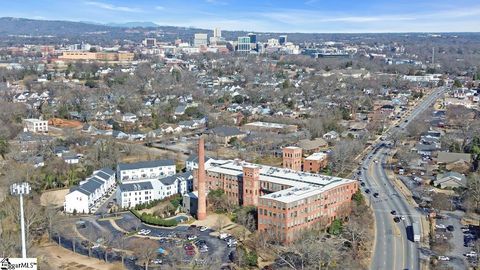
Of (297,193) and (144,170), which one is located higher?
(297,193)

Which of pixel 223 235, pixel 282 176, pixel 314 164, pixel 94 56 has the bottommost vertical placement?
pixel 223 235

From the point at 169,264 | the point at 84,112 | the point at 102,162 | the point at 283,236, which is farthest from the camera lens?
the point at 84,112

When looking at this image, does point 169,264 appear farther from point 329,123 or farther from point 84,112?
point 84,112

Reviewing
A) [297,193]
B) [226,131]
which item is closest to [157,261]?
[297,193]

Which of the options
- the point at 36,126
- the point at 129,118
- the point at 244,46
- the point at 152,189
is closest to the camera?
the point at 152,189

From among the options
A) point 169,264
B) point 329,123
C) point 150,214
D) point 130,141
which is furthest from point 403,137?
point 169,264

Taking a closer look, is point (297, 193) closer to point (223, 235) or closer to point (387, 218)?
point (223, 235)

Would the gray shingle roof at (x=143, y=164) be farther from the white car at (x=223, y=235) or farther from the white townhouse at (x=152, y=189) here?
the white car at (x=223, y=235)
